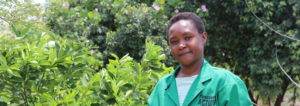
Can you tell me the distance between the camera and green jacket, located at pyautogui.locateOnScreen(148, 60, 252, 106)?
2158 millimetres

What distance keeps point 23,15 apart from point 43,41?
5.84 metres

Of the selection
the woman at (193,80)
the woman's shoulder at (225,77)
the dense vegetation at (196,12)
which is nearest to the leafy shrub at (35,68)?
the dense vegetation at (196,12)

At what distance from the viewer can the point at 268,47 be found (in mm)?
8922

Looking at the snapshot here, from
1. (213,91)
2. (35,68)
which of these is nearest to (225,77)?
(213,91)

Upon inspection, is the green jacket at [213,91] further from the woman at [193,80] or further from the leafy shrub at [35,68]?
the leafy shrub at [35,68]

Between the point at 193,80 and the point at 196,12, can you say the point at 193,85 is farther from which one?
the point at 196,12

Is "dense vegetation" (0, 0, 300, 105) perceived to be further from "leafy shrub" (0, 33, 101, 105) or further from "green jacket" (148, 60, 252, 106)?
"green jacket" (148, 60, 252, 106)

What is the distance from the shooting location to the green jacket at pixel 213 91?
85.0 inches

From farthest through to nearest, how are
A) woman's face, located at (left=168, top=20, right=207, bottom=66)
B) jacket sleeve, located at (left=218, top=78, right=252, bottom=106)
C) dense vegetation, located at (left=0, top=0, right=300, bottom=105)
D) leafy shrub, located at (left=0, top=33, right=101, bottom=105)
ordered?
dense vegetation, located at (left=0, top=0, right=300, bottom=105) < leafy shrub, located at (left=0, top=33, right=101, bottom=105) < woman's face, located at (left=168, top=20, right=207, bottom=66) < jacket sleeve, located at (left=218, top=78, right=252, bottom=106)

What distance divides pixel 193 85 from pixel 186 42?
0.57ft

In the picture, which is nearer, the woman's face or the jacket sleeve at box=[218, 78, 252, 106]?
the jacket sleeve at box=[218, 78, 252, 106]

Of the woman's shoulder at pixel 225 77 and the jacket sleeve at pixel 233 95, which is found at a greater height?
the woman's shoulder at pixel 225 77

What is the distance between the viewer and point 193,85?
2.25 meters

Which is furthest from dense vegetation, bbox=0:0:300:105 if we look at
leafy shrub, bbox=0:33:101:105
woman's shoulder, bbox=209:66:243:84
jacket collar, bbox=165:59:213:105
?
woman's shoulder, bbox=209:66:243:84
